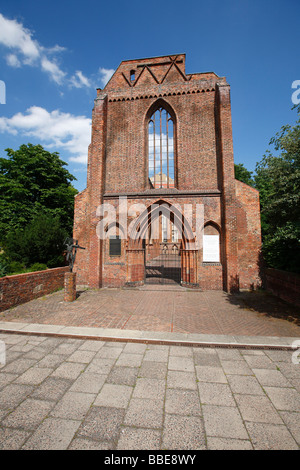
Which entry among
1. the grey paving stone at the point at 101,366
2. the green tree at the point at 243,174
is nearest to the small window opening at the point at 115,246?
the grey paving stone at the point at 101,366

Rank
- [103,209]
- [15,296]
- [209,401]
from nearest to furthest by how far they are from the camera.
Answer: [209,401]
[15,296]
[103,209]

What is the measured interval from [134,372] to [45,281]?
22.0ft

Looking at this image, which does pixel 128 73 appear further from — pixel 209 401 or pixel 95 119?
pixel 209 401

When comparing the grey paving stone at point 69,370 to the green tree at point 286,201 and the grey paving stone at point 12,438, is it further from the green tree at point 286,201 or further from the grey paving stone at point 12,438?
the green tree at point 286,201

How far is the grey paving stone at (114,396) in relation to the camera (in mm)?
2707

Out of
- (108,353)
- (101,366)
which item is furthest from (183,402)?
(108,353)

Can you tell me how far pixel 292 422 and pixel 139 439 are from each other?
72.5 inches

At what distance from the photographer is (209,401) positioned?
2.77m

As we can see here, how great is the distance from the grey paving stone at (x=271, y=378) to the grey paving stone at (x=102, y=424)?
7.43 ft

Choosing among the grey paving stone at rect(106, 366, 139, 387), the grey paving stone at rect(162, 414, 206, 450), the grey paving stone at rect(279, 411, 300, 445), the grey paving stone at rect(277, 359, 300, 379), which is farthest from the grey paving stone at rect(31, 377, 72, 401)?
the grey paving stone at rect(277, 359, 300, 379)

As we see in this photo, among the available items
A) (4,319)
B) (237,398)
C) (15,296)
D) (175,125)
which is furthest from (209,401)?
(175,125)

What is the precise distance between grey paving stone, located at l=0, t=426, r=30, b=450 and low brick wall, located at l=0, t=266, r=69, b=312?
5378 mm

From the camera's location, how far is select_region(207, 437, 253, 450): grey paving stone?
6.82ft

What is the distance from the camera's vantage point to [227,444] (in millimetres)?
2123
